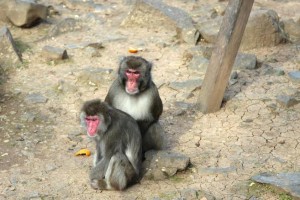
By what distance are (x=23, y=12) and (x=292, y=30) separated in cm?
491

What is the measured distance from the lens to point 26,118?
808 centimetres

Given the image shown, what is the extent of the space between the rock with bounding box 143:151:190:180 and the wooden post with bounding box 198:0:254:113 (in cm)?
173

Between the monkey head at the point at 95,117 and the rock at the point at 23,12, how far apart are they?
17.0 feet

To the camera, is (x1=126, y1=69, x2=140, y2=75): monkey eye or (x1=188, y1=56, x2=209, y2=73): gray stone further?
(x1=188, y1=56, x2=209, y2=73): gray stone

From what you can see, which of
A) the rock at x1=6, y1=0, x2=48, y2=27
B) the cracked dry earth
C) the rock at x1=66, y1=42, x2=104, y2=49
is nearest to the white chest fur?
the cracked dry earth

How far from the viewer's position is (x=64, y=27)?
11.3m

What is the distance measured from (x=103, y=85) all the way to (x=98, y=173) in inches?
111

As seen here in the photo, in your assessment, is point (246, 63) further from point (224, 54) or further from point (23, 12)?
point (23, 12)

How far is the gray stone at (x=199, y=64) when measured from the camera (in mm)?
9703

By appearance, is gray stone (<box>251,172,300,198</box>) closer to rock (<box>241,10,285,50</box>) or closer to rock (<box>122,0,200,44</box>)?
rock (<box>241,10,285,50</box>)

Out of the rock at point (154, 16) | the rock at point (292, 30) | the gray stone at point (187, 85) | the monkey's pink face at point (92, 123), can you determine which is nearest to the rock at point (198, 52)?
the gray stone at point (187, 85)

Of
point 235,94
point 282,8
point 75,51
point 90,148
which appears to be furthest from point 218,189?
point 282,8

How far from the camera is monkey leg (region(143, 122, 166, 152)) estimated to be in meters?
7.11

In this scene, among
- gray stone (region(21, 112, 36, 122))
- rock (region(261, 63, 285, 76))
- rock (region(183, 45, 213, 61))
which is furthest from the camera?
rock (region(183, 45, 213, 61))
